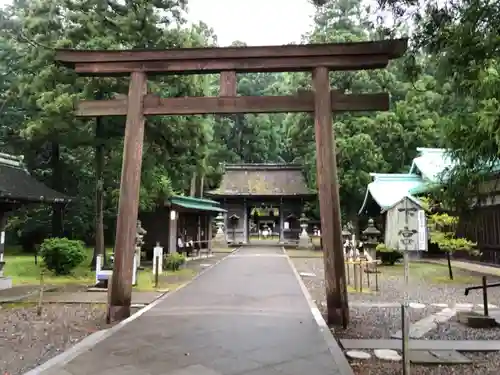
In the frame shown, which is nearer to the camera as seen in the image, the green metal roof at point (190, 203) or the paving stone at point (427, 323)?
the paving stone at point (427, 323)

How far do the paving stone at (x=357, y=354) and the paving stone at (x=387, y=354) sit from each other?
0.14 m

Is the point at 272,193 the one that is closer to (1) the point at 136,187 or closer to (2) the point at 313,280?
(2) the point at 313,280

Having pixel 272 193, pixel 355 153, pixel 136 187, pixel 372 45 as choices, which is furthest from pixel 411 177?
pixel 136 187

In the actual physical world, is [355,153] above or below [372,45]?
above

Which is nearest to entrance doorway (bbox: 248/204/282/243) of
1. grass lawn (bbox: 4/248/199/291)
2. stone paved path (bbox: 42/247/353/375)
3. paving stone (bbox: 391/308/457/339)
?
grass lawn (bbox: 4/248/199/291)

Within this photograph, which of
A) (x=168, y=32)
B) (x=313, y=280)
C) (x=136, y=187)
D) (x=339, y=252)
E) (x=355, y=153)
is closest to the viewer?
(x=339, y=252)

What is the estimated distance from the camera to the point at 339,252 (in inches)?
302

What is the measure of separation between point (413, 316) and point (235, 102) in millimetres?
5639

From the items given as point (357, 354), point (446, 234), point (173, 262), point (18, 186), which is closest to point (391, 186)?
point (446, 234)

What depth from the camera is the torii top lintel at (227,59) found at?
8.09m

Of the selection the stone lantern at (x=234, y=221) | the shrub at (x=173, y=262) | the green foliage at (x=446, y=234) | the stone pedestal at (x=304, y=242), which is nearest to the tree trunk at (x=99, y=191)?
the shrub at (x=173, y=262)

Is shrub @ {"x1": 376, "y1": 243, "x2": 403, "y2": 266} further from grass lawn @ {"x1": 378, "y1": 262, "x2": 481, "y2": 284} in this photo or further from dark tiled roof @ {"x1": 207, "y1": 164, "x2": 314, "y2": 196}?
dark tiled roof @ {"x1": 207, "y1": 164, "x2": 314, "y2": 196}

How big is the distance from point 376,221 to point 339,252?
24747 mm

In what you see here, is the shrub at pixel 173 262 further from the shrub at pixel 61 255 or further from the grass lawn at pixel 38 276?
the shrub at pixel 61 255
